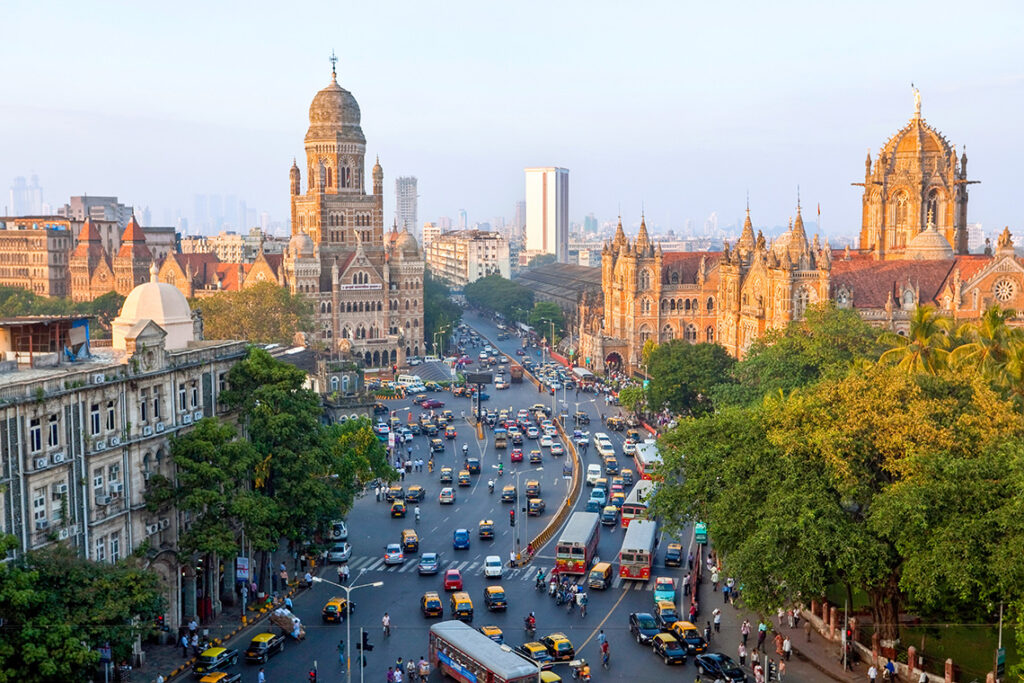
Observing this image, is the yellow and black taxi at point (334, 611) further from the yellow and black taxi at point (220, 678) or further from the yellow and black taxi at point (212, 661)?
the yellow and black taxi at point (220, 678)

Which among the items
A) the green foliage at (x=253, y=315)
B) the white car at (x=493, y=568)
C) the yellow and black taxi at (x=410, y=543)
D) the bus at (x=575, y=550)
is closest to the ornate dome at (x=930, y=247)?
the green foliage at (x=253, y=315)

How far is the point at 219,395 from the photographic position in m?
57.8

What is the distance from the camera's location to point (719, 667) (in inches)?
1864

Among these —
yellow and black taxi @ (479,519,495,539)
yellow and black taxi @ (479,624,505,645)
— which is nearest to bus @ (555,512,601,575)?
yellow and black taxi @ (479,519,495,539)

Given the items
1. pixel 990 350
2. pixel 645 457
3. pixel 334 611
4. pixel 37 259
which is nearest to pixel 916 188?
pixel 645 457

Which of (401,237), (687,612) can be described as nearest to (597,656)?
(687,612)

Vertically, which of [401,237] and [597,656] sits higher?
[401,237]

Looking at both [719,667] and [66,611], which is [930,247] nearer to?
[719,667]

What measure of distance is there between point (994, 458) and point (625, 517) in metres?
28.3

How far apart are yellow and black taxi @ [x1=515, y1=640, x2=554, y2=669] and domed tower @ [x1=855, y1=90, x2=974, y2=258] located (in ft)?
302

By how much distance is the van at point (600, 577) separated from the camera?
5978 cm

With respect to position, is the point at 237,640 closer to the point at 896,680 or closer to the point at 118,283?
the point at 896,680

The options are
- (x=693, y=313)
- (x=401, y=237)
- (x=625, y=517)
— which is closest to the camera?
(x=625, y=517)

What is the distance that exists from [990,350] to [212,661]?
148 feet
